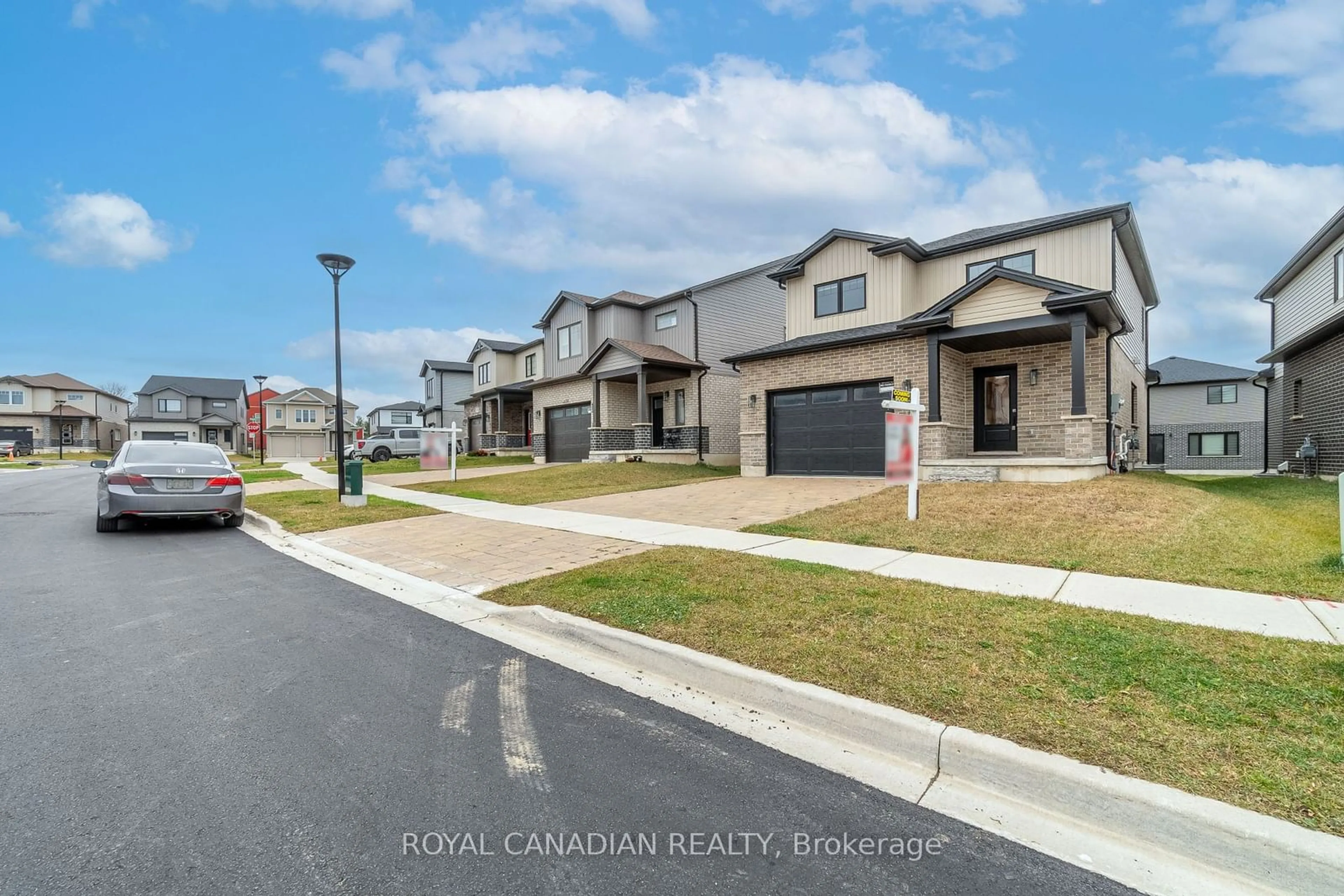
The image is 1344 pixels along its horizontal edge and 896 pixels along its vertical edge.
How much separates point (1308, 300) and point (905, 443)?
738 inches

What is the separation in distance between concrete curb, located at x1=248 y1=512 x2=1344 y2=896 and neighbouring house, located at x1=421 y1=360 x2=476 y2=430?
39.3m

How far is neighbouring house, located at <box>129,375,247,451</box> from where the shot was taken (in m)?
58.4

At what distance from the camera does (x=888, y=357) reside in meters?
16.0

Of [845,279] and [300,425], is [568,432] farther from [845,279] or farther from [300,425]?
[300,425]

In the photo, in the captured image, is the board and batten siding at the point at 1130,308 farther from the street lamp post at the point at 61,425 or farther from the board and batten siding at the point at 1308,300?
the street lamp post at the point at 61,425

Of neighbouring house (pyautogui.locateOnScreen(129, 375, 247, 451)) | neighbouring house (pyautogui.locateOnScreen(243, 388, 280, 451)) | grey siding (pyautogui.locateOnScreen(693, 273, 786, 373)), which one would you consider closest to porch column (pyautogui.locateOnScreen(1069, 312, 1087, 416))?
grey siding (pyautogui.locateOnScreen(693, 273, 786, 373))

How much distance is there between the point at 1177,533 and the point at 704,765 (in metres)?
7.91

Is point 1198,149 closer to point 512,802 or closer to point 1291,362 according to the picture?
point 1291,362

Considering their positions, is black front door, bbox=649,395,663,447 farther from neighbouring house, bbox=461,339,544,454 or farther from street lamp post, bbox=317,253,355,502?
street lamp post, bbox=317,253,355,502

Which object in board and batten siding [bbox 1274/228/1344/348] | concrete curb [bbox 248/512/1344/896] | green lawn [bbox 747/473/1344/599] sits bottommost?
concrete curb [bbox 248/512/1344/896]

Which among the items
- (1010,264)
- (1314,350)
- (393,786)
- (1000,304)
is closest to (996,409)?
(1000,304)

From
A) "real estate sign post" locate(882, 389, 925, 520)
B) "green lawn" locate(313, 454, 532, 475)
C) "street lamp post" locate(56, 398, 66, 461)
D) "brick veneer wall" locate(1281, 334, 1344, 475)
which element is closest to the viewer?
"real estate sign post" locate(882, 389, 925, 520)

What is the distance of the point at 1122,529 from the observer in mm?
8078

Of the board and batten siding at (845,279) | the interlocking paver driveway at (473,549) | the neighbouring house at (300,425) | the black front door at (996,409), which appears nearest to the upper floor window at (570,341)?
the board and batten siding at (845,279)
